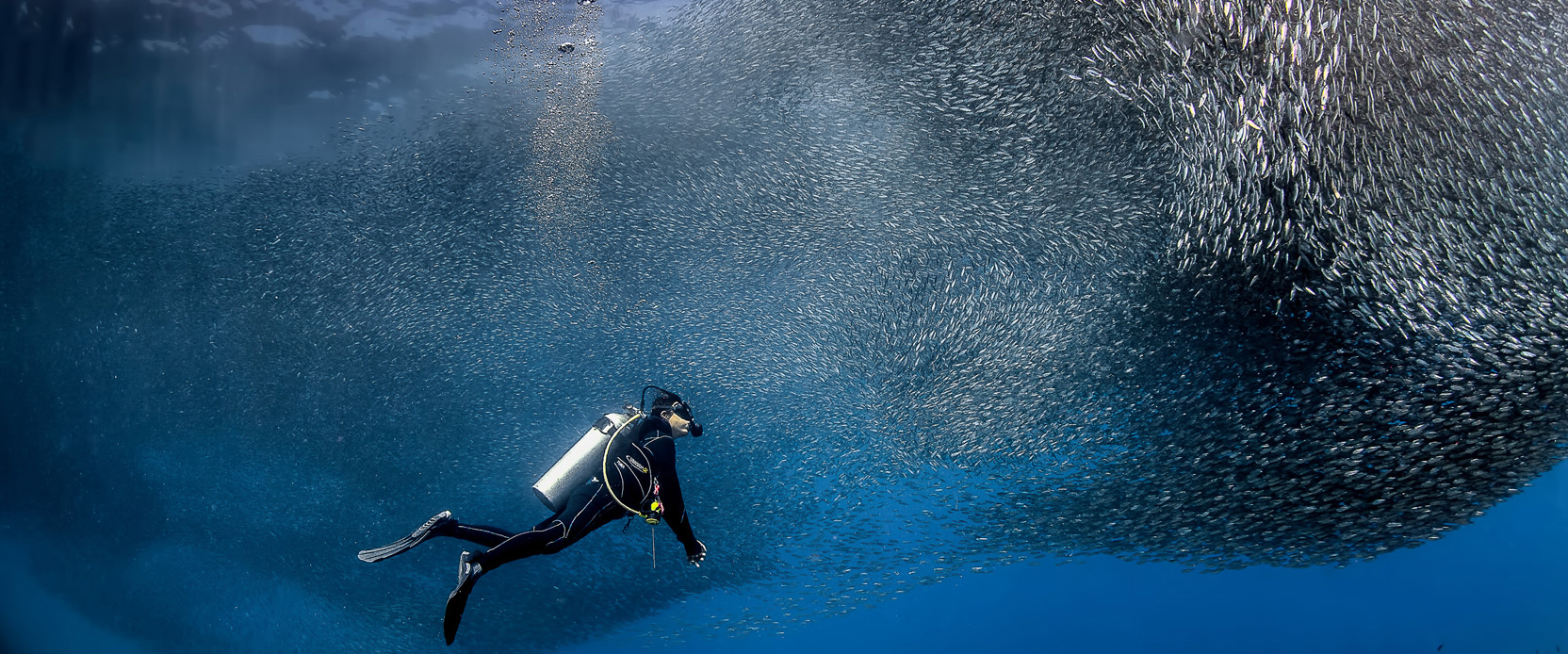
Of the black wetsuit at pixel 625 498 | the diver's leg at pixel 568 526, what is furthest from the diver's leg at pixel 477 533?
the diver's leg at pixel 568 526

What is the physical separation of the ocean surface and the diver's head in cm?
363

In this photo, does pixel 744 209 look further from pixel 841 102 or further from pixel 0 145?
pixel 0 145

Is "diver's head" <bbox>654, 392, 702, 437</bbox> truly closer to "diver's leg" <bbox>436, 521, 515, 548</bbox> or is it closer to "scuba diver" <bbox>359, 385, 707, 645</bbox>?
"scuba diver" <bbox>359, 385, 707, 645</bbox>

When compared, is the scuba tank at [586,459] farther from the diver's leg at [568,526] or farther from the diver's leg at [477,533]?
the diver's leg at [477,533]

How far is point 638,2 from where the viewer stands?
7398mm

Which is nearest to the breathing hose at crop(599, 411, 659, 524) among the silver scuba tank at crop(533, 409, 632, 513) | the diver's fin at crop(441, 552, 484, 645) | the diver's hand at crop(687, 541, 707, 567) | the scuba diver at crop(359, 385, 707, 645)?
the scuba diver at crop(359, 385, 707, 645)

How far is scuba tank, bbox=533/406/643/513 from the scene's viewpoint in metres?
4.12

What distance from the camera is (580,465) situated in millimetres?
4188

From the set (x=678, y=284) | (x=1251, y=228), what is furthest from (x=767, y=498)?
(x=1251, y=228)

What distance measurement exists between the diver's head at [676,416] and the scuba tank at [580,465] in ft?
0.62

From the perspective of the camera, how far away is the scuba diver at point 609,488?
370cm

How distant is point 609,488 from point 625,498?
13 centimetres

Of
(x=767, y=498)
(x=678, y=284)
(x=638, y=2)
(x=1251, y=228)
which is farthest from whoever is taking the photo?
(x=767, y=498)

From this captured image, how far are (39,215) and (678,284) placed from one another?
10845 mm
